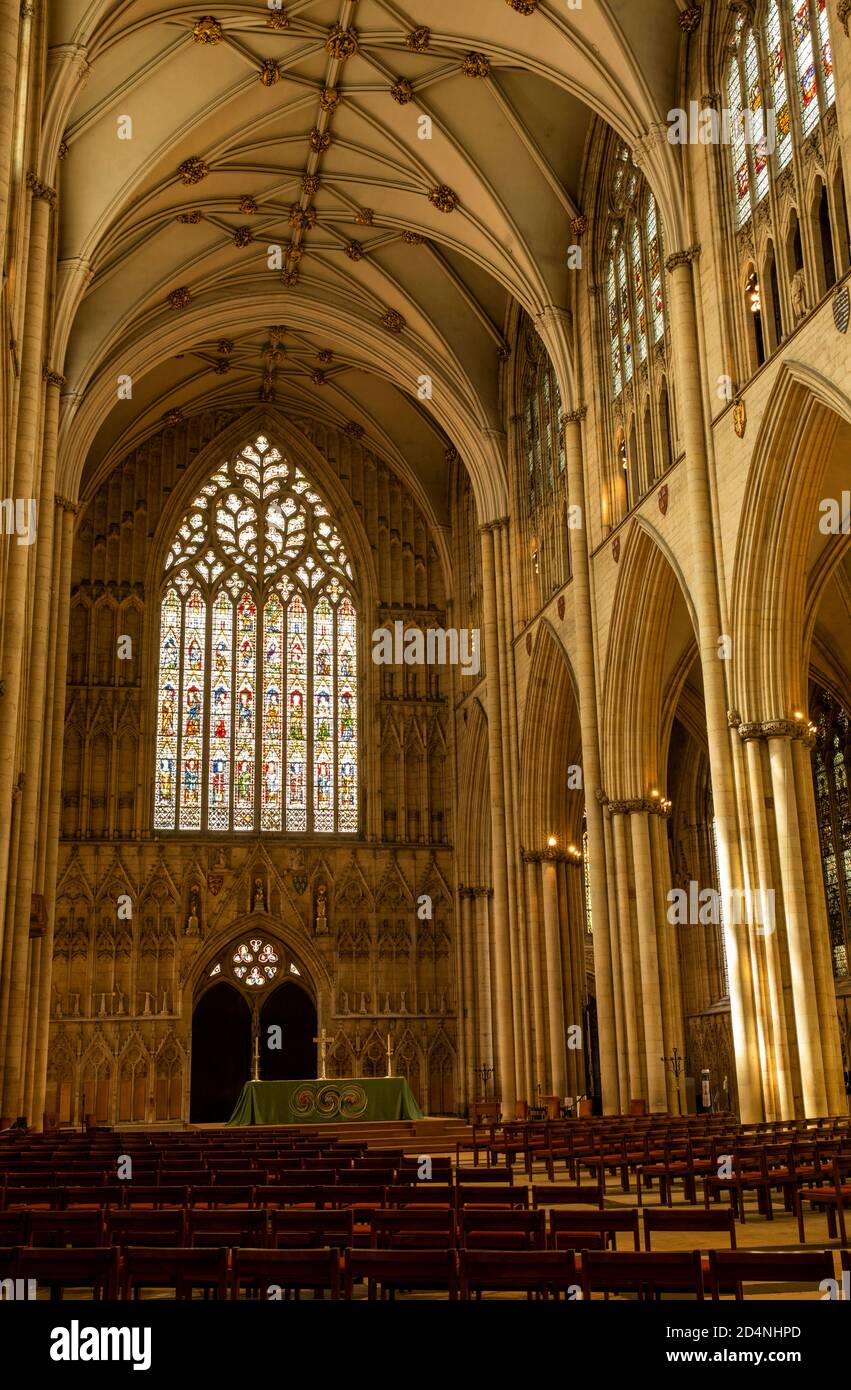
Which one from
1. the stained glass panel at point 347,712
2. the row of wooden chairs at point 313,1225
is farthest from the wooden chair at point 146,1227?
the stained glass panel at point 347,712

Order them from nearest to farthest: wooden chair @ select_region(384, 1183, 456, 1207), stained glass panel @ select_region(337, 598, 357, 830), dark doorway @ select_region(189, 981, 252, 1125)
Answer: wooden chair @ select_region(384, 1183, 456, 1207) → dark doorway @ select_region(189, 981, 252, 1125) → stained glass panel @ select_region(337, 598, 357, 830)

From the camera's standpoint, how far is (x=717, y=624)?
60.6ft

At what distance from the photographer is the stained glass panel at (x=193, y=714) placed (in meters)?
32.2

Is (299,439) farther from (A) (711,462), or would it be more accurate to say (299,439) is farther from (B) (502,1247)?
(B) (502,1247)

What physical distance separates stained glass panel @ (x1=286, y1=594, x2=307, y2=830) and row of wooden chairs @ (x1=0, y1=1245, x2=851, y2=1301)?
27035mm

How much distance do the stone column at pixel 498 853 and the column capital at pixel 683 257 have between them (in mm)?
10458

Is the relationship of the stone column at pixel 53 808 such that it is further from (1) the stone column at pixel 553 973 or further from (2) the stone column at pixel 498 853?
(1) the stone column at pixel 553 973

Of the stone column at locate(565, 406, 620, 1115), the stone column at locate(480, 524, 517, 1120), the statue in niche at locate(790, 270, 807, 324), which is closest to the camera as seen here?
the statue in niche at locate(790, 270, 807, 324)

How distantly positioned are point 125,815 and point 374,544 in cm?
992

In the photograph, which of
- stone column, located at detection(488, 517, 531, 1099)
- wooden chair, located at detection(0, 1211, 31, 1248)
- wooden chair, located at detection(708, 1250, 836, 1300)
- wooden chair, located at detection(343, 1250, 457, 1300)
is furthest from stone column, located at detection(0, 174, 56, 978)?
wooden chair, located at detection(708, 1250, 836, 1300)

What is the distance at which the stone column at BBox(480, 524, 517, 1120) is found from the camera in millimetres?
26750

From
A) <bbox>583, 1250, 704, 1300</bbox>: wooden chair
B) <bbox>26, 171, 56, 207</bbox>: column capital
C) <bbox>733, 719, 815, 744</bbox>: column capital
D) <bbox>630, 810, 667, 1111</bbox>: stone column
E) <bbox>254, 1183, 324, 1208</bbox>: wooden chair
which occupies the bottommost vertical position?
<bbox>583, 1250, 704, 1300</bbox>: wooden chair

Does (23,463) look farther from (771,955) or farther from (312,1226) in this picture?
(312,1226)

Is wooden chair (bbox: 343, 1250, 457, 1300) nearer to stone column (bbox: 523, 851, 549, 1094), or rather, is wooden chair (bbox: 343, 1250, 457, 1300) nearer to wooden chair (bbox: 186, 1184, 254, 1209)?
wooden chair (bbox: 186, 1184, 254, 1209)
